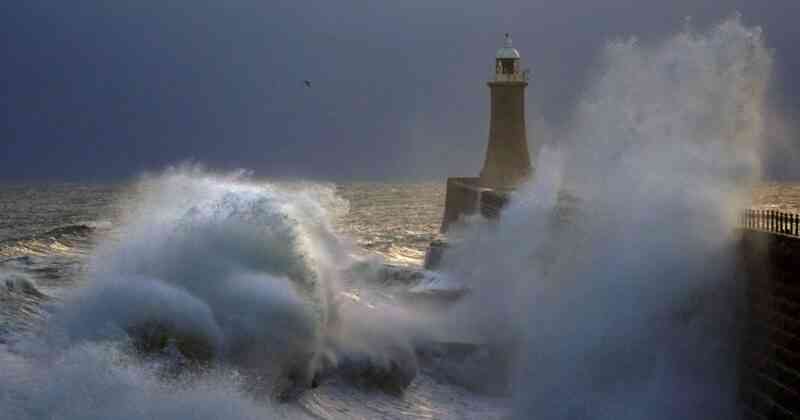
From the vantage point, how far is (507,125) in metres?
29.2

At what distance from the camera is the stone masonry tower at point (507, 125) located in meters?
28.8

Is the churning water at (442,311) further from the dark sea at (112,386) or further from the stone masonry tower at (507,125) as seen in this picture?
the stone masonry tower at (507,125)

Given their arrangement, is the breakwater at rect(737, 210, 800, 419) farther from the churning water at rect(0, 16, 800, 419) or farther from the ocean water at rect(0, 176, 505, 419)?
the ocean water at rect(0, 176, 505, 419)

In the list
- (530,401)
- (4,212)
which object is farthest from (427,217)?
(530,401)

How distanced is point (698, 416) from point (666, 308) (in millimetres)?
1213

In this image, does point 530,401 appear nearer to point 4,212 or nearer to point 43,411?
point 43,411

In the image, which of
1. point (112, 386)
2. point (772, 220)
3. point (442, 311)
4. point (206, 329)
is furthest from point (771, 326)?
point (442, 311)

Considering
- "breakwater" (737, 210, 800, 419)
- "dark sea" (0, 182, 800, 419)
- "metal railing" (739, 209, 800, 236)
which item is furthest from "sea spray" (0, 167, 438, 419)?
"metal railing" (739, 209, 800, 236)

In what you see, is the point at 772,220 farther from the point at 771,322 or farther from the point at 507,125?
the point at 507,125

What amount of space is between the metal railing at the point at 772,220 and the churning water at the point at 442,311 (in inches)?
10.3

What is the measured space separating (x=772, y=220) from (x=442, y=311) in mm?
7384

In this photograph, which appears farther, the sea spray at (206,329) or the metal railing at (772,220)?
the metal railing at (772,220)

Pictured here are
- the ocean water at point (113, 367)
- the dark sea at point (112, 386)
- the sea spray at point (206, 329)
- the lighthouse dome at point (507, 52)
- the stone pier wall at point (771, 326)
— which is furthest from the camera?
the lighthouse dome at point (507, 52)

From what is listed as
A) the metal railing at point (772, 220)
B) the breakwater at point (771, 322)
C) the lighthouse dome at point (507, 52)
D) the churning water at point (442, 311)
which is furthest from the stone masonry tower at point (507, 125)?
the breakwater at point (771, 322)
